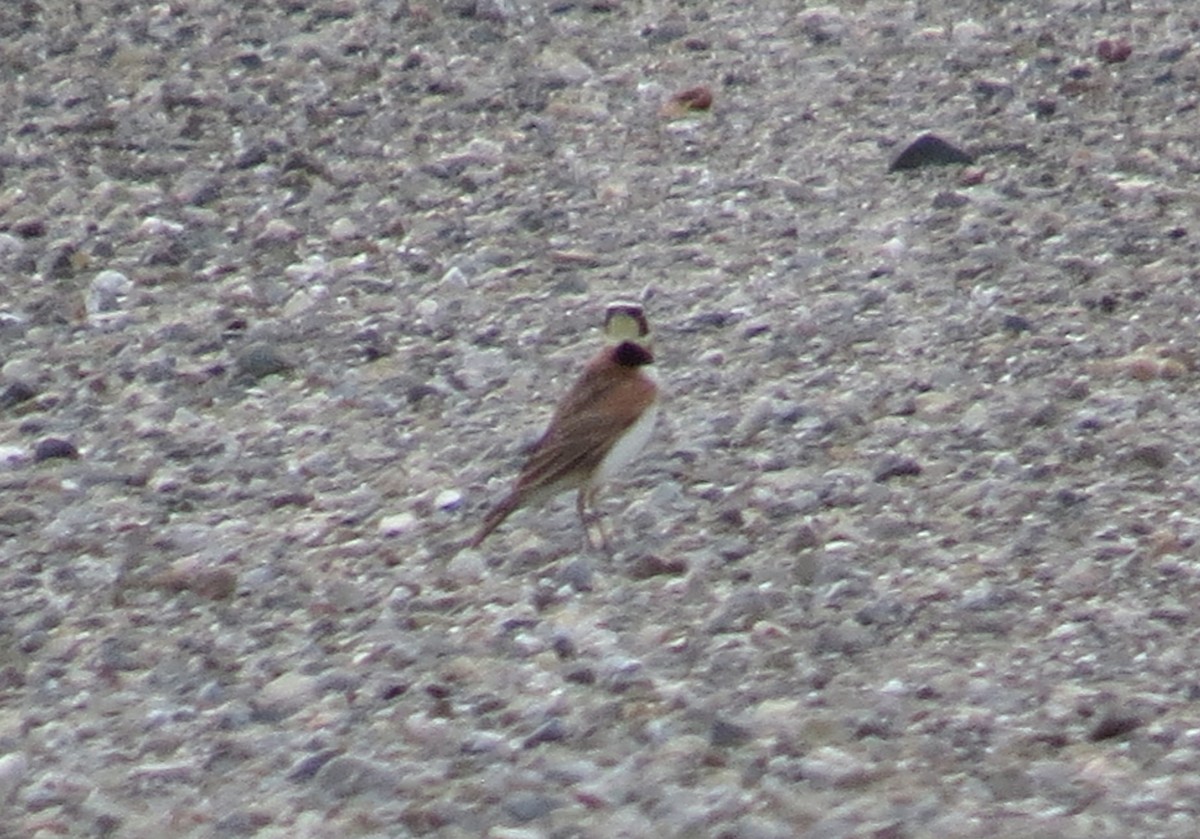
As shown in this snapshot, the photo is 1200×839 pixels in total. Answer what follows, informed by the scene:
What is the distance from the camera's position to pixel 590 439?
8.09 meters

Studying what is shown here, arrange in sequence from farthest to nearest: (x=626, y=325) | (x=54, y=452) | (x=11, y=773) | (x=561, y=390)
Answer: (x=561, y=390) → (x=54, y=452) → (x=626, y=325) → (x=11, y=773)

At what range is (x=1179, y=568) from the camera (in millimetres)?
7609

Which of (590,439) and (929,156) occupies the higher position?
(590,439)

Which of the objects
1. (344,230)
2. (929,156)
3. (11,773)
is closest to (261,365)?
(344,230)

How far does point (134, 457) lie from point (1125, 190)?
4087 mm

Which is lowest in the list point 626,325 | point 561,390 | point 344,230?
point 561,390

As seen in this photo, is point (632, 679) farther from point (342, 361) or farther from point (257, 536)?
point (342, 361)

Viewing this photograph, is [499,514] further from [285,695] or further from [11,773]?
[11,773]

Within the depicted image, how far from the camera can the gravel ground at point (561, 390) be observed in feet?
22.5

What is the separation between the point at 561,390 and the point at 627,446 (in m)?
1.26

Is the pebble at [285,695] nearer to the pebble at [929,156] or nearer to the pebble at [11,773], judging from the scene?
the pebble at [11,773]

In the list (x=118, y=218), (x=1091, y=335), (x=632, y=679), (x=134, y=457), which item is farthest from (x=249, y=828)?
(x=118, y=218)

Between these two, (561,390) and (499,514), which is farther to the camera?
(561,390)

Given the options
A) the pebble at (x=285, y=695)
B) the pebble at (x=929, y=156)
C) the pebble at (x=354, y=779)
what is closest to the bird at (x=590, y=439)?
the pebble at (x=285, y=695)
